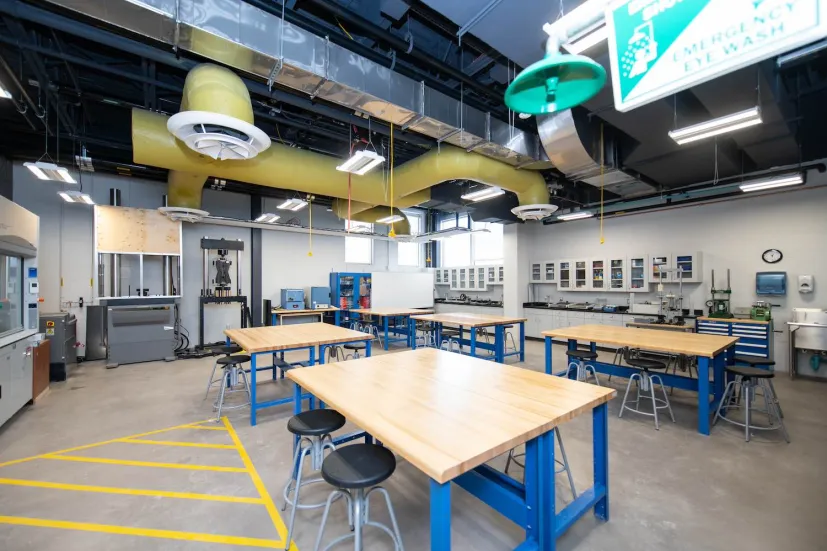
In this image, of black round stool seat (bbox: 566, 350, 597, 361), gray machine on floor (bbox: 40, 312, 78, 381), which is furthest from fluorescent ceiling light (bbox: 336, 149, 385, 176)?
gray machine on floor (bbox: 40, 312, 78, 381)

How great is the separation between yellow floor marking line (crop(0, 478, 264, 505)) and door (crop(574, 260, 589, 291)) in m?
7.56

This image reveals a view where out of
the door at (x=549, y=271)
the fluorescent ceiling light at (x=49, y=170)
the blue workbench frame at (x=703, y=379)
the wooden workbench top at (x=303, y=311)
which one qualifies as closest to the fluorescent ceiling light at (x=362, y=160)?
the blue workbench frame at (x=703, y=379)

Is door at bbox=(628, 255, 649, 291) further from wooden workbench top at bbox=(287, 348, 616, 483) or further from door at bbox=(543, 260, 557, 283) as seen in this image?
wooden workbench top at bbox=(287, 348, 616, 483)

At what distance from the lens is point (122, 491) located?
2.41 meters

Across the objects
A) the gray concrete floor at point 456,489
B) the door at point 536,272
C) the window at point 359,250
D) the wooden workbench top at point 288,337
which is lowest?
the gray concrete floor at point 456,489

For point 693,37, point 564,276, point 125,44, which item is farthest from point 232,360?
point 564,276

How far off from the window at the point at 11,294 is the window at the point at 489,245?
9.34 metres

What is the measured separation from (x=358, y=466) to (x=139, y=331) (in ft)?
21.3

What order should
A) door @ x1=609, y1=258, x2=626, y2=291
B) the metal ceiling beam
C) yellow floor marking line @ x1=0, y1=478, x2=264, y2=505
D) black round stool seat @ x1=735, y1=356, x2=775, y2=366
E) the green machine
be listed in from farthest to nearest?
1. door @ x1=609, y1=258, x2=626, y2=291
2. the green machine
3. black round stool seat @ x1=735, y1=356, x2=775, y2=366
4. the metal ceiling beam
5. yellow floor marking line @ x1=0, y1=478, x2=264, y2=505

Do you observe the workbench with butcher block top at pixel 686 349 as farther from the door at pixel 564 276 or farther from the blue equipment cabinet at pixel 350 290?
the blue equipment cabinet at pixel 350 290

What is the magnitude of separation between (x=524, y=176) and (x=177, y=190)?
558cm

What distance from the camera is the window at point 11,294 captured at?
3654 millimetres

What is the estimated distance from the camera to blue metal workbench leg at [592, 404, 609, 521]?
1974 millimetres

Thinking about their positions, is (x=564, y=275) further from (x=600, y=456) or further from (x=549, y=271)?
(x=600, y=456)
